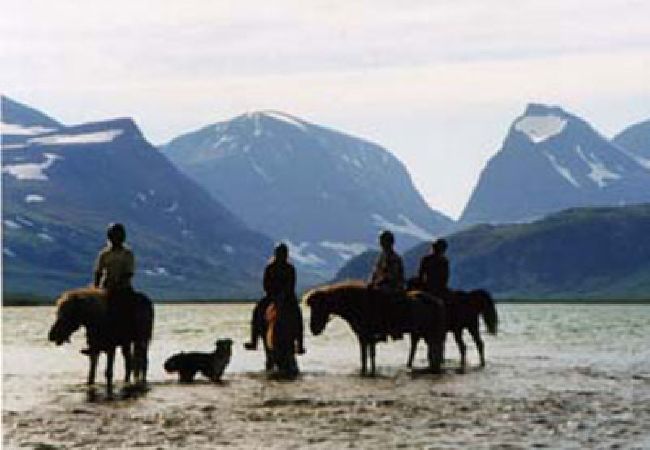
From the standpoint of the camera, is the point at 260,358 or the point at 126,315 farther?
the point at 260,358

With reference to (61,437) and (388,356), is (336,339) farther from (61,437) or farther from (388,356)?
(61,437)

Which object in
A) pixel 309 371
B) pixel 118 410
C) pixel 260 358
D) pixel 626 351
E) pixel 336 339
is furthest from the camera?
pixel 336 339

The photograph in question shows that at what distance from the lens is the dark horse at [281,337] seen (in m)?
40.2

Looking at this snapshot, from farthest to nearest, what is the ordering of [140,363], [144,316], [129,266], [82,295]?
[140,363], [144,316], [129,266], [82,295]

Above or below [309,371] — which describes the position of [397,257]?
above

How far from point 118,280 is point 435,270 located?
12559 millimetres

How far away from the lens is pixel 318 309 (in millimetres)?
40750

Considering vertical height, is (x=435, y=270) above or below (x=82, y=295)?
above

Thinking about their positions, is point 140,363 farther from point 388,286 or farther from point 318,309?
point 388,286

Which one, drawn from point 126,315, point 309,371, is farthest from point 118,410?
point 309,371

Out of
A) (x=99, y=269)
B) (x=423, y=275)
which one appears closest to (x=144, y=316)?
(x=99, y=269)

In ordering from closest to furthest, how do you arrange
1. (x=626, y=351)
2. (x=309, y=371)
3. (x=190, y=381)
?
(x=190, y=381) < (x=309, y=371) < (x=626, y=351)

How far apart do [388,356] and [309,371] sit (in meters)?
12.0

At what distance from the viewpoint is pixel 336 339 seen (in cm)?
7775
